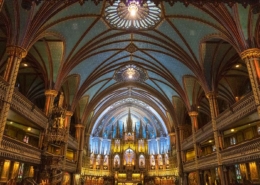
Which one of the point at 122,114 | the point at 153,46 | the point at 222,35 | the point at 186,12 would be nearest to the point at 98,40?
the point at 153,46

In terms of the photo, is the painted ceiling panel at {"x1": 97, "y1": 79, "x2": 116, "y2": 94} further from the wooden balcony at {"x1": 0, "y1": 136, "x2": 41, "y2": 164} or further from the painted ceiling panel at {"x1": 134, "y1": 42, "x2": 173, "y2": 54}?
the wooden balcony at {"x1": 0, "y1": 136, "x2": 41, "y2": 164}

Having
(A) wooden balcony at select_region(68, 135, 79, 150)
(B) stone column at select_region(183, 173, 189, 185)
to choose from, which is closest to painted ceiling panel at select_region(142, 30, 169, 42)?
(A) wooden balcony at select_region(68, 135, 79, 150)

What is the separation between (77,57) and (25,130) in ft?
31.9

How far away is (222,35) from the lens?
15.1 meters

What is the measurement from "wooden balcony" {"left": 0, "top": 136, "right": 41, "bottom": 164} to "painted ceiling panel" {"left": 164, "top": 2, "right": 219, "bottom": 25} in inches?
535

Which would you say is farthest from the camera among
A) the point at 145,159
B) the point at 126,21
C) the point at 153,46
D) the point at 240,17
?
the point at 145,159

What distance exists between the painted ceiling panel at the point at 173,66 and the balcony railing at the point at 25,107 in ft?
41.6

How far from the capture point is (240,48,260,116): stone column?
1180 centimetres

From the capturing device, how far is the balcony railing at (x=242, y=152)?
1227cm

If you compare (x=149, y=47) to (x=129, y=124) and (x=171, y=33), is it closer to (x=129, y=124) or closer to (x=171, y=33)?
(x=171, y=33)

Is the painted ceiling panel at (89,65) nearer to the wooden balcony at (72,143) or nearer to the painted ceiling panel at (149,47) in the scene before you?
the painted ceiling panel at (149,47)

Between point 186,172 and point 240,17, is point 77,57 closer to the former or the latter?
point 240,17

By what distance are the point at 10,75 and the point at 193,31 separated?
13270mm

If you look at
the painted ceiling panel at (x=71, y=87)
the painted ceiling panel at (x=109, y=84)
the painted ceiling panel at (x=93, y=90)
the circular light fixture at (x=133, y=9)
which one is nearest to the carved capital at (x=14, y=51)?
the circular light fixture at (x=133, y=9)
